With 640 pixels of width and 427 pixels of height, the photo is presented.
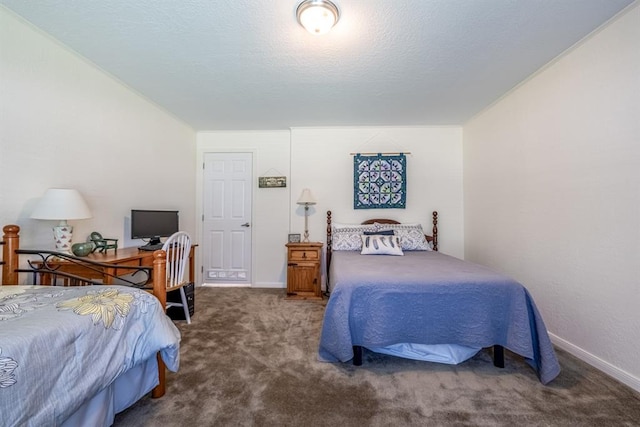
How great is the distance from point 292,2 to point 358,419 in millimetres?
2430

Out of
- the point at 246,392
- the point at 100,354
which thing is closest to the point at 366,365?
the point at 246,392

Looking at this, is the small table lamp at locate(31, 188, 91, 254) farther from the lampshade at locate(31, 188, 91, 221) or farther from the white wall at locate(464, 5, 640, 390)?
the white wall at locate(464, 5, 640, 390)

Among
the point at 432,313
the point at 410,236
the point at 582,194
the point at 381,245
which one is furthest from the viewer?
the point at 410,236

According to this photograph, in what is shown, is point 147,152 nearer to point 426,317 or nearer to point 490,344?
point 426,317

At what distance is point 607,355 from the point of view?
70.4 inches

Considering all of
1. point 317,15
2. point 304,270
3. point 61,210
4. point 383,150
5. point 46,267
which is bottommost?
point 304,270

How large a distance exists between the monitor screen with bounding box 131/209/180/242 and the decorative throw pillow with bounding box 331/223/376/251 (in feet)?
6.49

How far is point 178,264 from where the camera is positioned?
248cm

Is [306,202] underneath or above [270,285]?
above

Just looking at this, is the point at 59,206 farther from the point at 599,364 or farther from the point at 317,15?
the point at 599,364

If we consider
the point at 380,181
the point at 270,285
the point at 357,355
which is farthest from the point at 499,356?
the point at 270,285

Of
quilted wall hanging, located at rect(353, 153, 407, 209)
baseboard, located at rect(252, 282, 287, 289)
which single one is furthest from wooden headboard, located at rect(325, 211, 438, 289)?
baseboard, located at rect(252, 282, 287, 289)

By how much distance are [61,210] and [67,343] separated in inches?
51.3

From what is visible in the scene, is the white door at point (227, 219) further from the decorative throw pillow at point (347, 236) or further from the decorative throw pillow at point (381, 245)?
the decorative throw pillow at point (381, 245)
